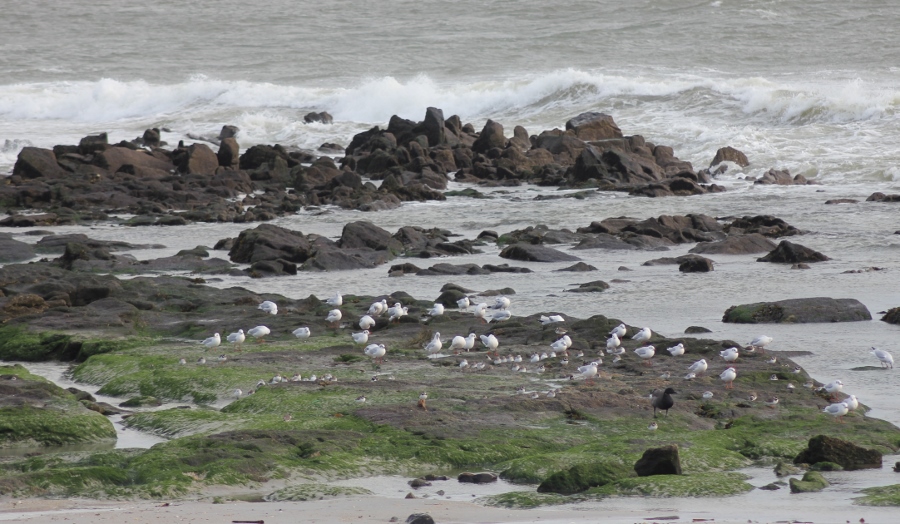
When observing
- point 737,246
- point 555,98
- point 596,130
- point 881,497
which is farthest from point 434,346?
point 555,98

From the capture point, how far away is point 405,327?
14.6 metres

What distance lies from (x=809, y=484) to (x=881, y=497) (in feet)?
1.80

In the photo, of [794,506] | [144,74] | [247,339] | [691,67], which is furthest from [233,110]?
[794,506]

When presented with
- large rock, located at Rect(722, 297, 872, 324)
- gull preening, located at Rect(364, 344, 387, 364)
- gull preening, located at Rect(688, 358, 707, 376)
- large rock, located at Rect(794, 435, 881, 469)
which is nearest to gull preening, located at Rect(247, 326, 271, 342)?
gull preening, located at Rect(364, 344, 387, 364)

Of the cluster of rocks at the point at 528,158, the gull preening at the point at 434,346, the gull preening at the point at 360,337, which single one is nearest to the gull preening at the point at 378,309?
the gull preening at the point at 360,337

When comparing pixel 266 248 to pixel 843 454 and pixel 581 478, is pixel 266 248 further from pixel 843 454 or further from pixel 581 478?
pixel 843 454

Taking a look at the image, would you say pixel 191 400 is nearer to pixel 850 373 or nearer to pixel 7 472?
pixel 7 472

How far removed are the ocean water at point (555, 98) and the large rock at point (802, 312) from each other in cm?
28

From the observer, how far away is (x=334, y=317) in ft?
48.6

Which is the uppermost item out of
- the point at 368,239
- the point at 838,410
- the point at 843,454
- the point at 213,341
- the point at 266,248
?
the point at 843,454

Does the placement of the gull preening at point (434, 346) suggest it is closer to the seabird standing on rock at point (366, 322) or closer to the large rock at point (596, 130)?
the seabird standing on rock at point (366, 322)

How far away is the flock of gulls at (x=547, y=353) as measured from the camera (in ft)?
35.0

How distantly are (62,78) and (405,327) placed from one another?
48.3 metres

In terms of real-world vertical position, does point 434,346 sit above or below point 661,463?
below
